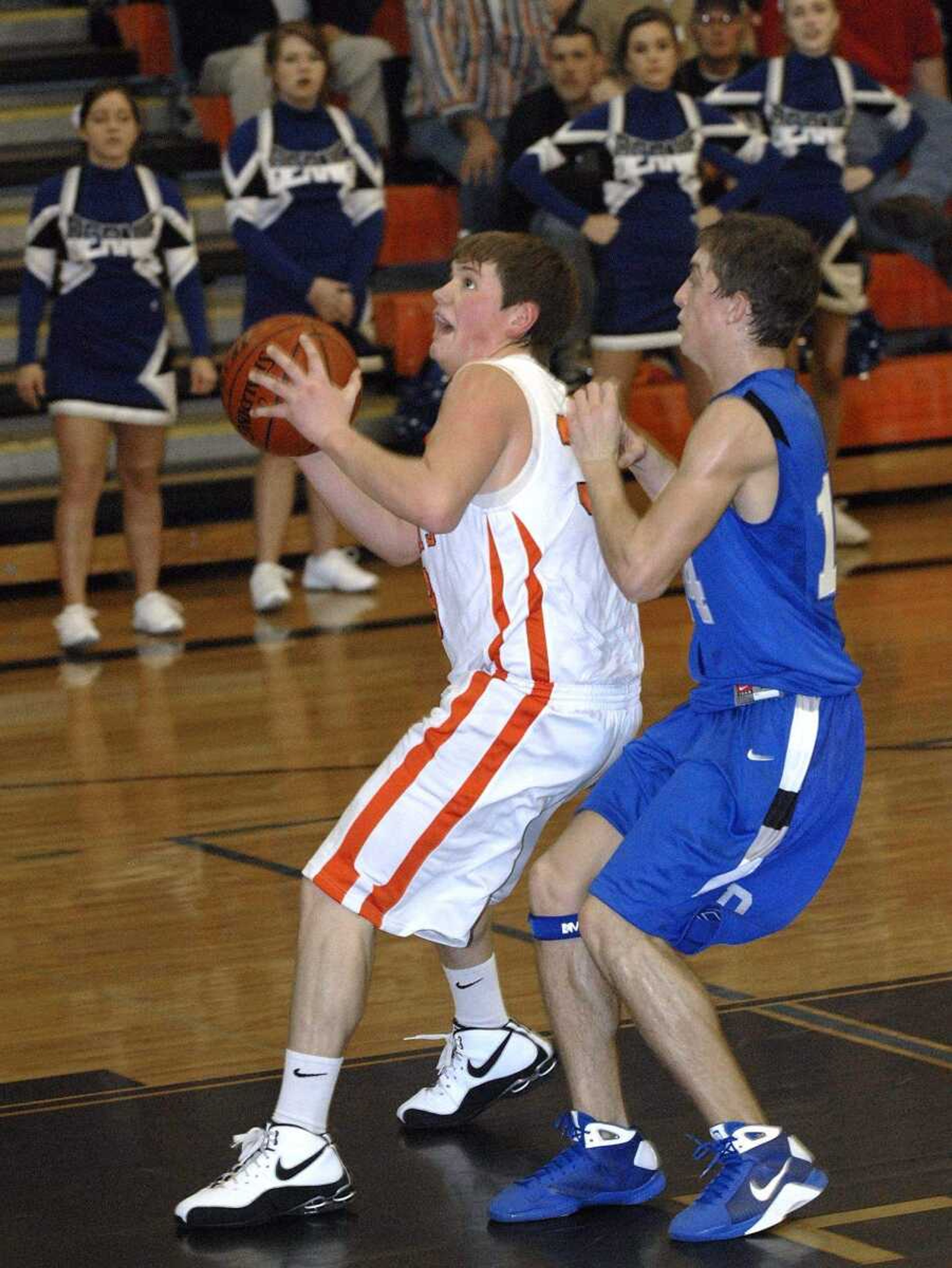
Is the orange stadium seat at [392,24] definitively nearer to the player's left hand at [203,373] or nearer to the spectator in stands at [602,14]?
the spectator in stands at [602,14]

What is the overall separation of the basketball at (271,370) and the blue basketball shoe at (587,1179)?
118 cm

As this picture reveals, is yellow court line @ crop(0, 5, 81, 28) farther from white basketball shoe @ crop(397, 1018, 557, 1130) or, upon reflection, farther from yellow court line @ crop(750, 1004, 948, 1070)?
white basketball shoe @ crop(397, 1018, 557, 1130)

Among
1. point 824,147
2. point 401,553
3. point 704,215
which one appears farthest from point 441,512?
point 824,147

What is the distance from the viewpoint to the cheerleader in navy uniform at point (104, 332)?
834cm

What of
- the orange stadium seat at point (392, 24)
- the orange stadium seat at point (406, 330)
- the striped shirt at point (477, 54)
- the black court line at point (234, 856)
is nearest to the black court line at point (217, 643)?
the orange stadium seat at point (406, 330)

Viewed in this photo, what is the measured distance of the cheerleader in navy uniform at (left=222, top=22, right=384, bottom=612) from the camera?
28.8 ft

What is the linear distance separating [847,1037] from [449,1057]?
2.23 feet

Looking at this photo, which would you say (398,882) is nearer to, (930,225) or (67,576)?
(67,576)

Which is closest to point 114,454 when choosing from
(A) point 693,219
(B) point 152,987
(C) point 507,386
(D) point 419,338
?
(D) point 419,338

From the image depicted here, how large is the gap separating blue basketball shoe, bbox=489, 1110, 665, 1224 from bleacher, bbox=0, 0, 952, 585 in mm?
6899

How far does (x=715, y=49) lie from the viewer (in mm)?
9992

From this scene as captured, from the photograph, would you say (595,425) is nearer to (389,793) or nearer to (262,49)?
(389,793)

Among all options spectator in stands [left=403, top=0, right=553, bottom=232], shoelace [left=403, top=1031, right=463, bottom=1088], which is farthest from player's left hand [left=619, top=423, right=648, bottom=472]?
spectator in stands [left=403, top=0, right=553, bottom=232]

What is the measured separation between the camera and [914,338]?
1169 centimetres
